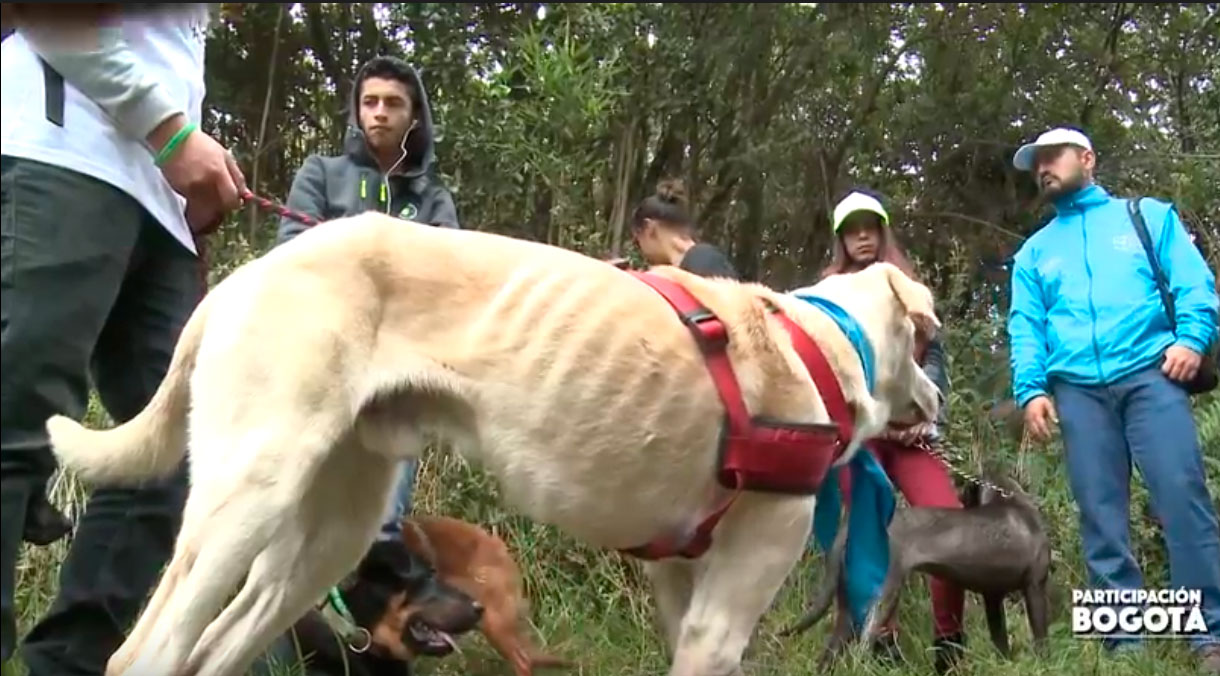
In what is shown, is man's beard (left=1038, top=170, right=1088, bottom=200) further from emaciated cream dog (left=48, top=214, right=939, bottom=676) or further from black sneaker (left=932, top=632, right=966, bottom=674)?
emaciated cream dog (left=48, top=214, right=939, bottom=676)

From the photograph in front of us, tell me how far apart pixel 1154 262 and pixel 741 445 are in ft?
7.26

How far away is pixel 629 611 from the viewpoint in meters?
4.52

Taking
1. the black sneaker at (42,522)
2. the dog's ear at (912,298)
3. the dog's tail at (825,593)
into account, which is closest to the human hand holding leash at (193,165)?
the black sneaker at (42,522)

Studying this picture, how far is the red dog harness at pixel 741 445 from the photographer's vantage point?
104 inches

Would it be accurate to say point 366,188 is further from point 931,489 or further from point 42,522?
point 931,489

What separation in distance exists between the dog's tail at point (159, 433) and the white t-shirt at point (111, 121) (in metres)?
0.22

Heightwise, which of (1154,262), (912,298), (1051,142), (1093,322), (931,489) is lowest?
(931,489)

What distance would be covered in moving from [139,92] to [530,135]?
3.80 m

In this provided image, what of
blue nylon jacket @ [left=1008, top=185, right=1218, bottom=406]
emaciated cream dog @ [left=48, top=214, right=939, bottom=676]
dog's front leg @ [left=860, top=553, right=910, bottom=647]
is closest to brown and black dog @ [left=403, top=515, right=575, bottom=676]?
emaciated cream dog @ [left=48, top=214, right=939, bottom=676]

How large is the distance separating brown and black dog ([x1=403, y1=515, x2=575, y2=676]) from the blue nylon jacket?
1932mm

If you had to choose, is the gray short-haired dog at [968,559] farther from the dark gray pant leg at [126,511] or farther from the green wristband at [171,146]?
the green wristband at [171,146]

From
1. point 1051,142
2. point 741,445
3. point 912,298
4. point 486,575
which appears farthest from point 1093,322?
point 486,575

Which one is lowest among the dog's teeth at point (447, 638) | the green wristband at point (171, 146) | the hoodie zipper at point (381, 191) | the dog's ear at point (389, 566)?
the dog's teeth at point (447, 638)

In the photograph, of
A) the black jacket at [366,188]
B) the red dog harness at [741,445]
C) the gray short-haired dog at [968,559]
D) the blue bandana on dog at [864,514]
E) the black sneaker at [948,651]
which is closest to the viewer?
the red dog harness at [741,445]
